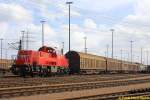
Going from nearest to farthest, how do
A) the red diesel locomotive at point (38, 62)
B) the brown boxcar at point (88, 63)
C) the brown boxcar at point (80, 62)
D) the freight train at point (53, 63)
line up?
the red diesel locomotive at point (38, 62)
the freight train at point (53, 63)
the brown boxcar at point (80, 62)
the brown boxcar at point (88, 63)

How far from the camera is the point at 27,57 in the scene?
43.1 metres

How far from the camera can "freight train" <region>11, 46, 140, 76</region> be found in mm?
42906

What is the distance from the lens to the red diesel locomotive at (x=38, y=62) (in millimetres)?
42625

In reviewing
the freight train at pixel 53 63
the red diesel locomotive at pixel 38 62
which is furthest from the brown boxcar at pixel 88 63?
the red diesel locomotive at pixel 38 62

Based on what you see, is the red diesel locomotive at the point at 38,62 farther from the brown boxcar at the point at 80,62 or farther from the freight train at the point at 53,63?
the brown boxcar at the point at 80,62

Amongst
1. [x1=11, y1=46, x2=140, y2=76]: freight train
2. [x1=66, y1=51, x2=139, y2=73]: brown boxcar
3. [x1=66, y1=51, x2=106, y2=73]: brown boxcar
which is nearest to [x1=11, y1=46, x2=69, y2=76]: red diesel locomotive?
[x1=11, y1=46, x2=140, y2=76]: freight train

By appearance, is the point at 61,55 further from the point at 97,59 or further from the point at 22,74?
the point at 97,59

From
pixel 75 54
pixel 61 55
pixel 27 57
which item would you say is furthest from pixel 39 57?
pixel 75 54

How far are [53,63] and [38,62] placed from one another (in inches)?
165

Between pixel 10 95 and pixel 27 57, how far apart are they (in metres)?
22.0

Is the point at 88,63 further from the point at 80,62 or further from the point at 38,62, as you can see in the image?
the point at 38,62

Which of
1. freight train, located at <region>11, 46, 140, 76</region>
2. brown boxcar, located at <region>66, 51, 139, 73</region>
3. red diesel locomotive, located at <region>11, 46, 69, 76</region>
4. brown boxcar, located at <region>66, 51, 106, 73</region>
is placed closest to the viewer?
red diesel locomotive, located at <region>11, 46, 69, 76</region>

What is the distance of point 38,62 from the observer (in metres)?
44.0

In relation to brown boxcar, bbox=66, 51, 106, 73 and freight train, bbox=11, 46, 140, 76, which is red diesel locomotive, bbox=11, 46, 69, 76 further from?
brown boxcar, bbox=66, 51, 106, 73
